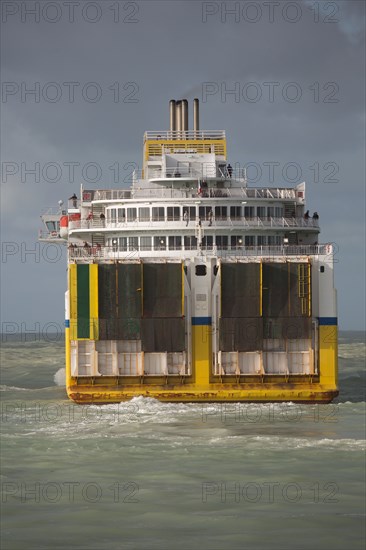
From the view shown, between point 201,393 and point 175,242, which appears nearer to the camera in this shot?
point 201,393

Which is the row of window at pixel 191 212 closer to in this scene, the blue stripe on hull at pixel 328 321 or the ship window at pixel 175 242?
the ship window at pixel 175 242

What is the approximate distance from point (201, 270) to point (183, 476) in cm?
1581

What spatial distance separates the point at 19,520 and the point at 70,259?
21418 millimetres

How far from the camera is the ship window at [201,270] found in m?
41.4

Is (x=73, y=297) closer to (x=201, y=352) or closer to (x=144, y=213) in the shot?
(x=201, y=352)

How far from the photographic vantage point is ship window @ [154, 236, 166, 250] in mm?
45781

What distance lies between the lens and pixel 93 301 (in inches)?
1602

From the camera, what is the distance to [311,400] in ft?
134

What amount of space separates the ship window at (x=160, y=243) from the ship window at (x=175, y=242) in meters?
0.33

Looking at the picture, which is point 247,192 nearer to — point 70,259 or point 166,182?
point 166,182

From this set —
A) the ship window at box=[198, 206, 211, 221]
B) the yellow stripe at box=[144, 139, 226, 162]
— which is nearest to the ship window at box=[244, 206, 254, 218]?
the ship window at box=[198, 206, 211, 221]

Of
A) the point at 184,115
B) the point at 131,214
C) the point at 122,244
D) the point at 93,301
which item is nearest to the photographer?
the point at 93,301

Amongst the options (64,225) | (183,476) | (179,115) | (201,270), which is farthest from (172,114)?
(183,476)

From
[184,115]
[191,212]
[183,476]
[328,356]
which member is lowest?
[183,476]
